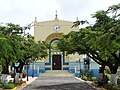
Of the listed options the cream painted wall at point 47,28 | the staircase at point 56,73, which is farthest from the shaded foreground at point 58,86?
the cream painted wall at point 47,28

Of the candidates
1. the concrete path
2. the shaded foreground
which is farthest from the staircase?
the shaded foreground

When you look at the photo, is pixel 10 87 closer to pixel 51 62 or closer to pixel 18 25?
pixel 18 25

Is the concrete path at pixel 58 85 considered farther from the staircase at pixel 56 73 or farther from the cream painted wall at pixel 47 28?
the cream painted wall at pixel 47 28

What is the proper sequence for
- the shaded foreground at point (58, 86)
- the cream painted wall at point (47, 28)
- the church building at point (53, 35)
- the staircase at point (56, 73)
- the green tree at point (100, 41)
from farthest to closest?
the cream painted wall at point (47, 28), the church building at point (53, 35), the staircase at point (56, 73), the shaded foreground at point (58, 86), the green tree at point (100, 41)

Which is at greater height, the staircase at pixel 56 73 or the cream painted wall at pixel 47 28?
the cream painted wall at pixel 47 28

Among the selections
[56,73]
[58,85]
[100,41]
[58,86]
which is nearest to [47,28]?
[56,73]

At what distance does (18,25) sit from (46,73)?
33136 millimetres

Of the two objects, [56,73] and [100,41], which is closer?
[100,41]

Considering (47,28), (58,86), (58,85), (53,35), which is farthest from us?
(53,35)

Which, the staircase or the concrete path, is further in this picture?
the staircase

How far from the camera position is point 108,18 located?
26.0 metres

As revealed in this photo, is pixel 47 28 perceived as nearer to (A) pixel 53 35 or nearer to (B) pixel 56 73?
(A) pixel 53 35

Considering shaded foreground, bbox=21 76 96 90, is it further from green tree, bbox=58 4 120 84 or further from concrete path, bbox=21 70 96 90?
green tree, bbox=58 4 120 84

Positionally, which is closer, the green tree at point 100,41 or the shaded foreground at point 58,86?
the green tree at point 100,41
